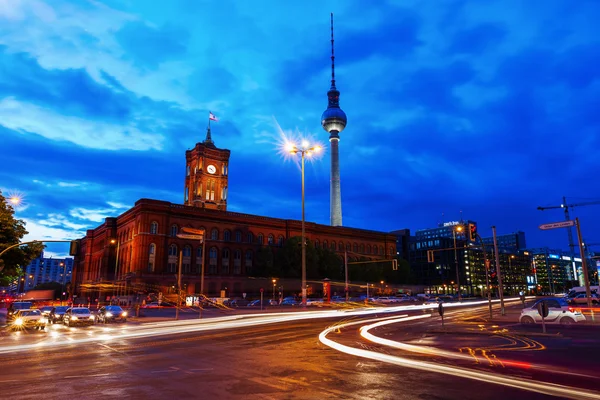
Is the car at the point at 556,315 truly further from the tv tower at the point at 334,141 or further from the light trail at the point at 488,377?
the tv tower at the point at 334,141

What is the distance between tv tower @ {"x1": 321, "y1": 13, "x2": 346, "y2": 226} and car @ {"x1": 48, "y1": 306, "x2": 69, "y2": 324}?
383 feet

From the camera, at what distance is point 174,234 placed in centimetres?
8644

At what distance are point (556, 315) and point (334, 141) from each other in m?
140

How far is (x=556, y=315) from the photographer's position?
84.7 ft

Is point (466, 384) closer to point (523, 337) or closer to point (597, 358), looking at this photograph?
point (597, 358)

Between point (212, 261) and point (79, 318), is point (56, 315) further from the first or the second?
point (212, 261)

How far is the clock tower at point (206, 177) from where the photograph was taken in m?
118

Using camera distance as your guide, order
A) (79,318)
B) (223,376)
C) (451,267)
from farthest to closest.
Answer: (451,267)
(79,318)
(223,376)

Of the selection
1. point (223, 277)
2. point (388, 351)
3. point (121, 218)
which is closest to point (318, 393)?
point (388, 351)

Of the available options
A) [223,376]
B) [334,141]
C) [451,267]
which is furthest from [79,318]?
[451,267]

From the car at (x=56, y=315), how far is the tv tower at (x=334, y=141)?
117 meters

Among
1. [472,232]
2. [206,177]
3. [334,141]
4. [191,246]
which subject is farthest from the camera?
[334,141]

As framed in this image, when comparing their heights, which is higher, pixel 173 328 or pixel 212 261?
pixel 212 261

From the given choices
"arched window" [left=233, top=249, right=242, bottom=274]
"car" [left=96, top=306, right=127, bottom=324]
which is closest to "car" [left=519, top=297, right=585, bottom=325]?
"car" [left=96, top=306, right=127, bottom=324]
